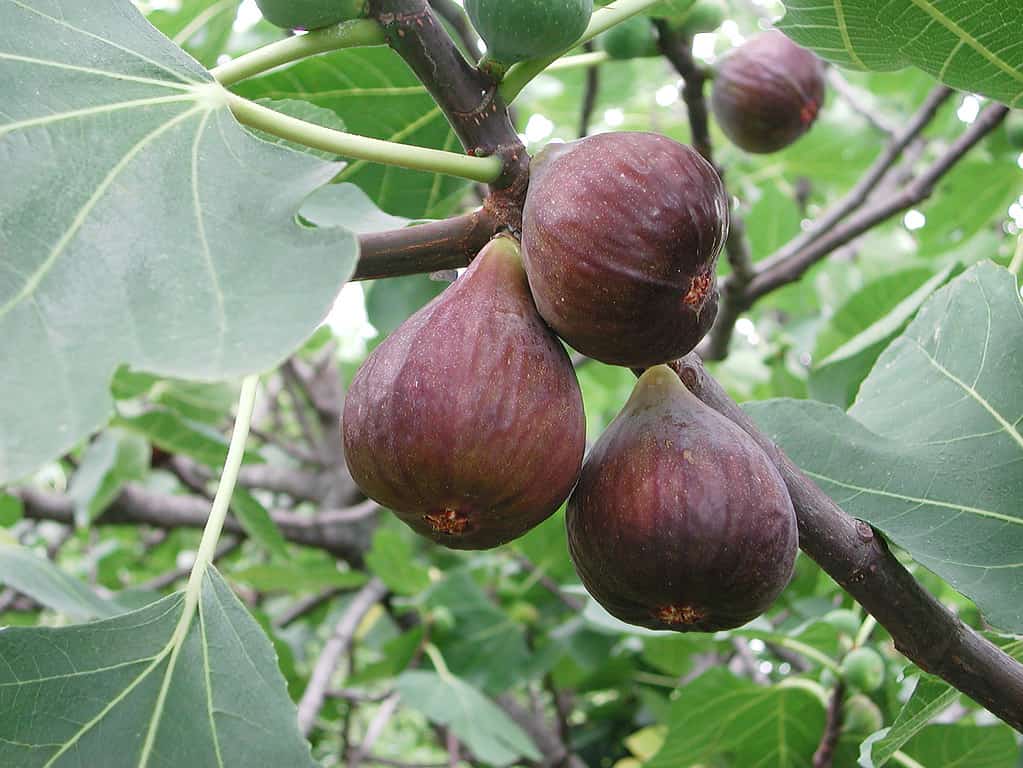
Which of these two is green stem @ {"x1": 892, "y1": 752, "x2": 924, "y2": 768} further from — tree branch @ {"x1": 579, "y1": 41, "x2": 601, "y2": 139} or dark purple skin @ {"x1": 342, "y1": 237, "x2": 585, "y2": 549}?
tree branch @ {"x1": 579, "y1": 41, "x2": 601, "y2": 139}

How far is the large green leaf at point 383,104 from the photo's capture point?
1436mm

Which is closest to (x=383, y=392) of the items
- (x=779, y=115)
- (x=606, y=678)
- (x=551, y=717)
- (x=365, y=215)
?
(x=365, y=215)

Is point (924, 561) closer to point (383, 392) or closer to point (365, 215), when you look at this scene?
point (383, 392)

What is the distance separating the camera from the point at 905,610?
960 millimetres

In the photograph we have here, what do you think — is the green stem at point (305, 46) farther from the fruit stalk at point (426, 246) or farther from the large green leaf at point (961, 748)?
the large green leaf at point (961, 748)

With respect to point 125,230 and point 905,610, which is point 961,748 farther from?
point 125,230

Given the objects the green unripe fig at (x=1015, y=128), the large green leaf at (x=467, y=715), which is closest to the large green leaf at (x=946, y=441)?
the large green leaf at (x=467, y=715)

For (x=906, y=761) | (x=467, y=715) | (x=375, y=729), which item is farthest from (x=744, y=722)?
(x=375, y=729)

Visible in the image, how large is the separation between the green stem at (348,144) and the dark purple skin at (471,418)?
4.0 inches

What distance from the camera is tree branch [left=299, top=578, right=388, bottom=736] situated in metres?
2.28

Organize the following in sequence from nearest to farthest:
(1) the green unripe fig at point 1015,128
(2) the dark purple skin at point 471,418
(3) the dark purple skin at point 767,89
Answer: (2) the dark purple skin at point 471,418 → (3) the dark purple skin at point 767,89 → (1) the green unripe fig at point 1015,128

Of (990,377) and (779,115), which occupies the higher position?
(990,377)

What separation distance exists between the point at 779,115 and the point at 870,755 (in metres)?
1.39

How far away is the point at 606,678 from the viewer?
2.84 metres
